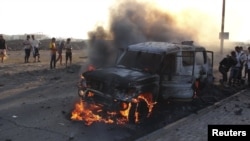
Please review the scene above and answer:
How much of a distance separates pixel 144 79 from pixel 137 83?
332 mm

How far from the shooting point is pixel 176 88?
10.8m

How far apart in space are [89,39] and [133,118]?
11.1m

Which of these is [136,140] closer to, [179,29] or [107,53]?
[107,53]

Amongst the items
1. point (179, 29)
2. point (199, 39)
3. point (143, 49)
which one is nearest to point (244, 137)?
point (143, 49)

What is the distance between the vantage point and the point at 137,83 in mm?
9359

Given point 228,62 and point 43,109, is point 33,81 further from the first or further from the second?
point 228,62

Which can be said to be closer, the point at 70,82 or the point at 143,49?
the point at 143,49

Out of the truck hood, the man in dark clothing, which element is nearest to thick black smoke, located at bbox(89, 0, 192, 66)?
the man in dark clothing

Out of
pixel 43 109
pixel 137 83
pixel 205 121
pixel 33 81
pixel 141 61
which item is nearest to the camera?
pixel 137 83

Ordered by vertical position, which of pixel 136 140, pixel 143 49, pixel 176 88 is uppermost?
pixel 143 49

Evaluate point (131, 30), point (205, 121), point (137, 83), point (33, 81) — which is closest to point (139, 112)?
point (137, 83)

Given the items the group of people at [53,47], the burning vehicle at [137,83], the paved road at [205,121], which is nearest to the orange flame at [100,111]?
the burning vehicle at [137,83]

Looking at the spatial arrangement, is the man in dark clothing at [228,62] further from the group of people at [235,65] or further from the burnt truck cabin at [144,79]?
the burnt truck cabin at [144,79]

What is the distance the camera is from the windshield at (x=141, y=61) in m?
A: 10.6
